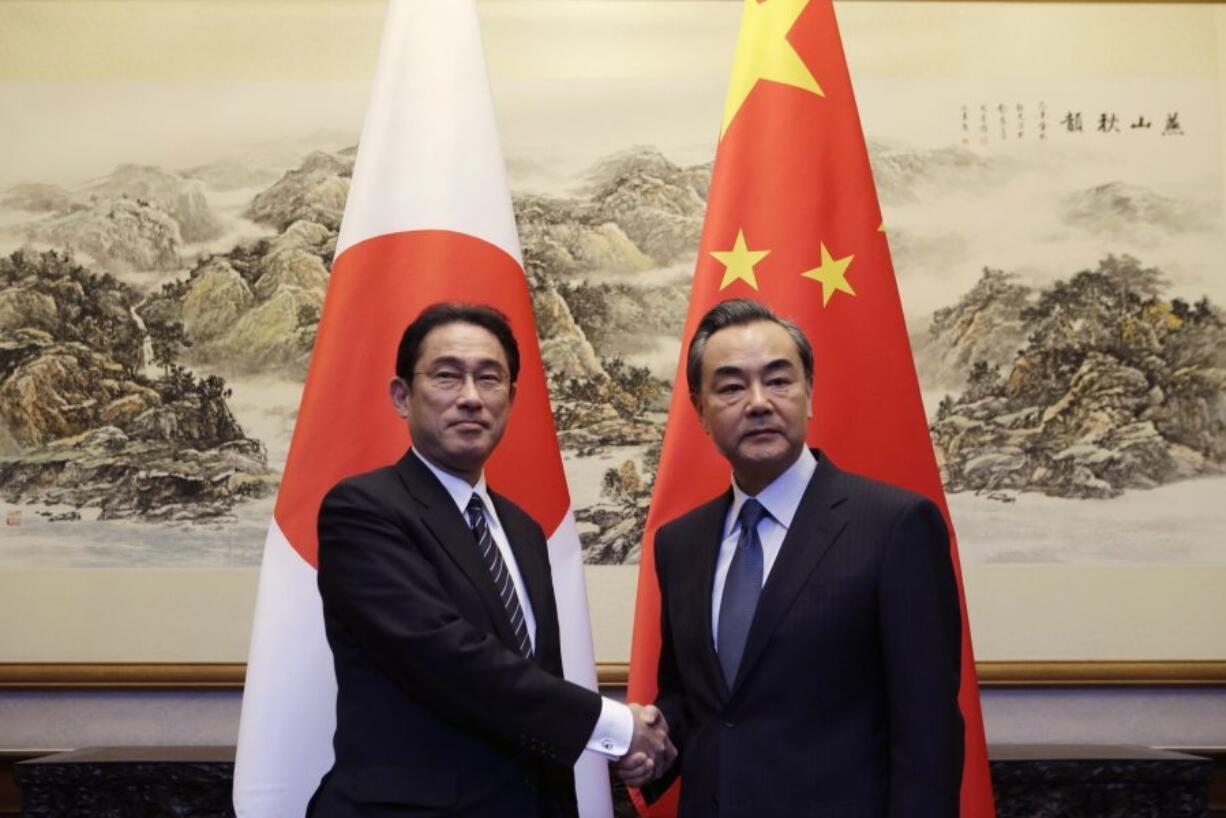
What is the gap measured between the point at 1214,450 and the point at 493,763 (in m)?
2.46

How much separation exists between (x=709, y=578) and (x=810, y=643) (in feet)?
0.82

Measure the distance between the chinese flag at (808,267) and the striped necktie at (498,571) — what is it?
593 millimetres

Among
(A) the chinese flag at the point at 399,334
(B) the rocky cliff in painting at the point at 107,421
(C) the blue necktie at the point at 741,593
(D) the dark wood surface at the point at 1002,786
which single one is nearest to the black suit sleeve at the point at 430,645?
(C) the blue necktie at the point at 741,593

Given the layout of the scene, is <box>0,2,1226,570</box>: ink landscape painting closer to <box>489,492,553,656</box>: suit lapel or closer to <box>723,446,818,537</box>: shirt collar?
<box>489,492,553,656</box>: suit lapel

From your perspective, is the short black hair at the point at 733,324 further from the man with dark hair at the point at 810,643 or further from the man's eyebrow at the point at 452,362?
the man's eyebrow at the point at 452,362

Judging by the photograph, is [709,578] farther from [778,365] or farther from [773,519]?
[778,365]

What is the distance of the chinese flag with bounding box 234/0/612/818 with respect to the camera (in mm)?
2377

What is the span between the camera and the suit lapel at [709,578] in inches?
74.0

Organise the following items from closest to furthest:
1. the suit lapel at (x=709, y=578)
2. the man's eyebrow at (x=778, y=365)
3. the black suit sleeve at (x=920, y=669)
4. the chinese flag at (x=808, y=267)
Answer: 1. the black suit sleeve at (x=920, y=669)
2. the suit lapel at (x=709, y=578)
3. the man's eyebrow at (x=778, y=365)
4. the chinese flag at (x=808, y=267)

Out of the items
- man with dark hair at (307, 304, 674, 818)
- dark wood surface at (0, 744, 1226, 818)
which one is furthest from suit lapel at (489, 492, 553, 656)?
dark wood surface at (0, 744, 1226, 818)

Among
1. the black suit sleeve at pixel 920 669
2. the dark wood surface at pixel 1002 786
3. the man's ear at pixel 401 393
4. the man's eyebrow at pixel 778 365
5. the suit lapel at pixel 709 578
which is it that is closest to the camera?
the black suit sleeve at pixel 920 669

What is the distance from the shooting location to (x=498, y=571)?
1.98m

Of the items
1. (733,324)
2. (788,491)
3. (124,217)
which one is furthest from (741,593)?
(124,217)

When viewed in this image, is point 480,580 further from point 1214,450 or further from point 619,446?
point 1214,450
